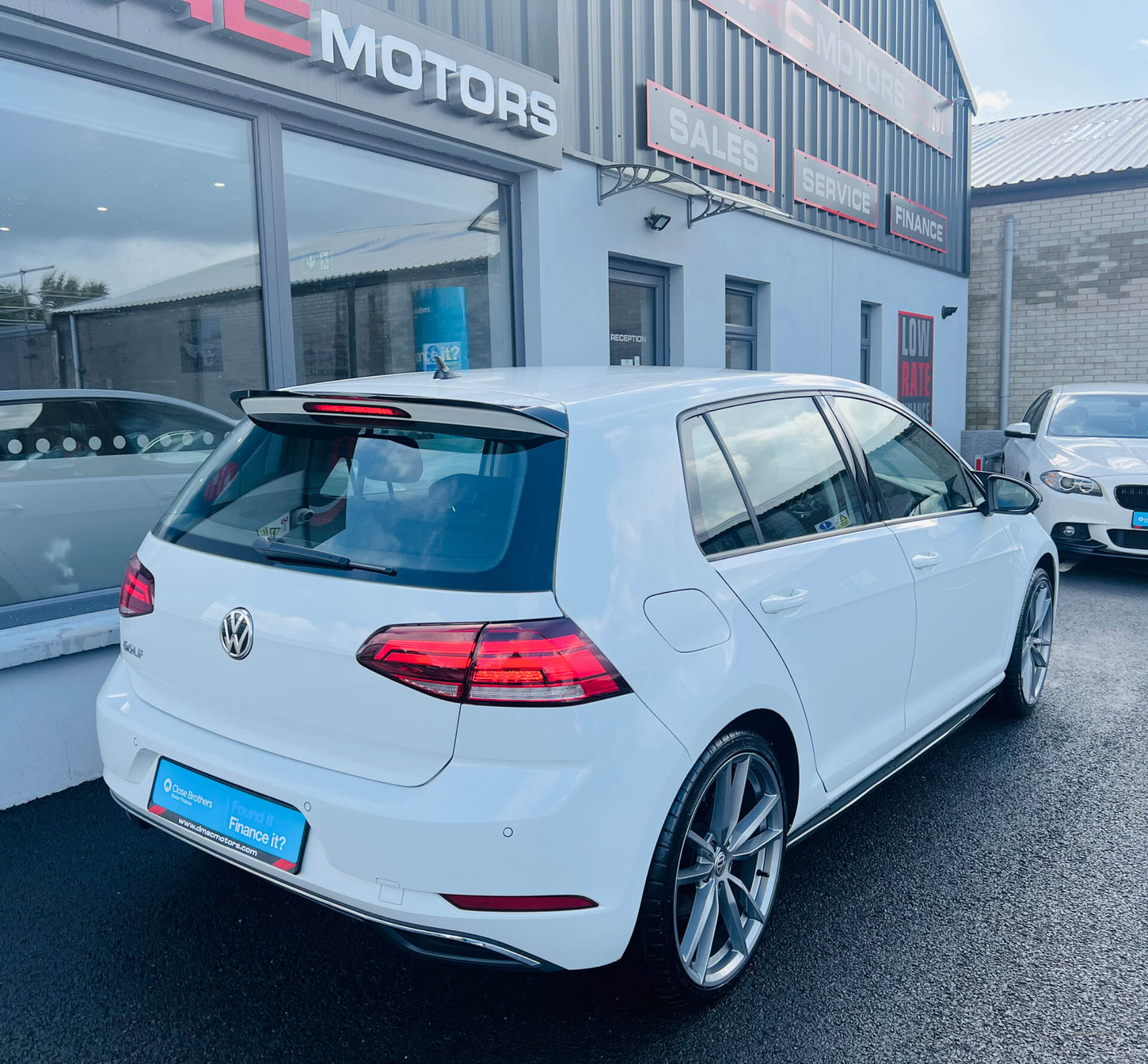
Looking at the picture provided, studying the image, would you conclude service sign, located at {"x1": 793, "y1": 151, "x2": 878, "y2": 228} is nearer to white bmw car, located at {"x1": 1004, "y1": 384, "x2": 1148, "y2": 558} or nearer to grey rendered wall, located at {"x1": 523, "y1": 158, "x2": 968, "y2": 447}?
grey rendered wall, located at {"x1": 523, "y1": 158, "x2": 968, "y2": 447}

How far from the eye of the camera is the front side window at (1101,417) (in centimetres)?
888

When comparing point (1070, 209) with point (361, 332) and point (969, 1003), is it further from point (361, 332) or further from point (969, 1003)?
point (969, 1003)

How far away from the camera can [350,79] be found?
5.68m

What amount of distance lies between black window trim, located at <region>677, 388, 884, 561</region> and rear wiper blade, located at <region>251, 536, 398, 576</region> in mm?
803

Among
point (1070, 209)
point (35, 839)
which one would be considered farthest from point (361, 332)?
point (1070, 209)

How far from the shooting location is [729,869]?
2.61 meters

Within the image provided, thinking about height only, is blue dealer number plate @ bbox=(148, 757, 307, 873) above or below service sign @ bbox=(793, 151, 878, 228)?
below

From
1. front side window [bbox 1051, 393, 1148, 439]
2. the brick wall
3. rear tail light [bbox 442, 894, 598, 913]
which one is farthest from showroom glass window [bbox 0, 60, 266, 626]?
the brick wall

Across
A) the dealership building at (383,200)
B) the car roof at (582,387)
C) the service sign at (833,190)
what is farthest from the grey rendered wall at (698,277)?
the car roof at (582,387)

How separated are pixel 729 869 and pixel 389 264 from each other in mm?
A: 5108

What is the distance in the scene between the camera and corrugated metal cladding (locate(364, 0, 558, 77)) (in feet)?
20.6

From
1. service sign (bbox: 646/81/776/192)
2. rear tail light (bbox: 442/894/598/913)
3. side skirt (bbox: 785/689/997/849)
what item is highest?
service sign (bbox: 646/81/776/192)

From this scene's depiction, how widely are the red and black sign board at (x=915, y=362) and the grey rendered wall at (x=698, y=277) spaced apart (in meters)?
0.23

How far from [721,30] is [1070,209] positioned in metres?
10.9
